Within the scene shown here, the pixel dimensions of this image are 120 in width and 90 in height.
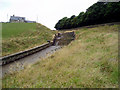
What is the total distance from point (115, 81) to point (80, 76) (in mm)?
1299

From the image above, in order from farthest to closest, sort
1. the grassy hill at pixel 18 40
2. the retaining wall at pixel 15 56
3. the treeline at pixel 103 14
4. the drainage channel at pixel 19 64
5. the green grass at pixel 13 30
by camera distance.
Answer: the treeline at pixel 103 14 → the green grass at pixel 13 30 → the grassy hill at pixel 18 40 → the retaining wall at pixel 15 56 → the drainage channel at pixel 19 64

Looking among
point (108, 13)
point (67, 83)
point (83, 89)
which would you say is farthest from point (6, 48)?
point (108, 13)

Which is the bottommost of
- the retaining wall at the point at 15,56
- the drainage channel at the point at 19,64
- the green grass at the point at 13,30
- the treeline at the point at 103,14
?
the drainage channel at the point at 19,64

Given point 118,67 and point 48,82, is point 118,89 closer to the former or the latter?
point 118,67

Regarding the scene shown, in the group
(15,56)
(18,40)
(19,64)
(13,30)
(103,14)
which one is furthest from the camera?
(103,14)

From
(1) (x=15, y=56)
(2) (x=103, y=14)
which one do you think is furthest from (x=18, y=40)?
(2) (x=103, y=14)

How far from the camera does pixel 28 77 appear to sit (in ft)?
14.2

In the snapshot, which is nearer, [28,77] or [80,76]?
[80,76]

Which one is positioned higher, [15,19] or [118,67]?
[15,19]

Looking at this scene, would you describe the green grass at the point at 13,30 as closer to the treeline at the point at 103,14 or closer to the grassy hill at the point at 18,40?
the grassy hill at the point at 18,40

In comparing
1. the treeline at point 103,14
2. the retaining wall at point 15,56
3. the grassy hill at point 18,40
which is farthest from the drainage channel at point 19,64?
the treeline at point 103,14

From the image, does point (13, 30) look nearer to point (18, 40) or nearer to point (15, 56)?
point (18, 40)

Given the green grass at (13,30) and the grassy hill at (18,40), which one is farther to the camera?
the green grass at (13,30)

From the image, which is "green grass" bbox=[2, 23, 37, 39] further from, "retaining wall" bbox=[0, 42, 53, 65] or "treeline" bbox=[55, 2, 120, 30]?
"treeline" bbox=[55, 2, 120, 30]
